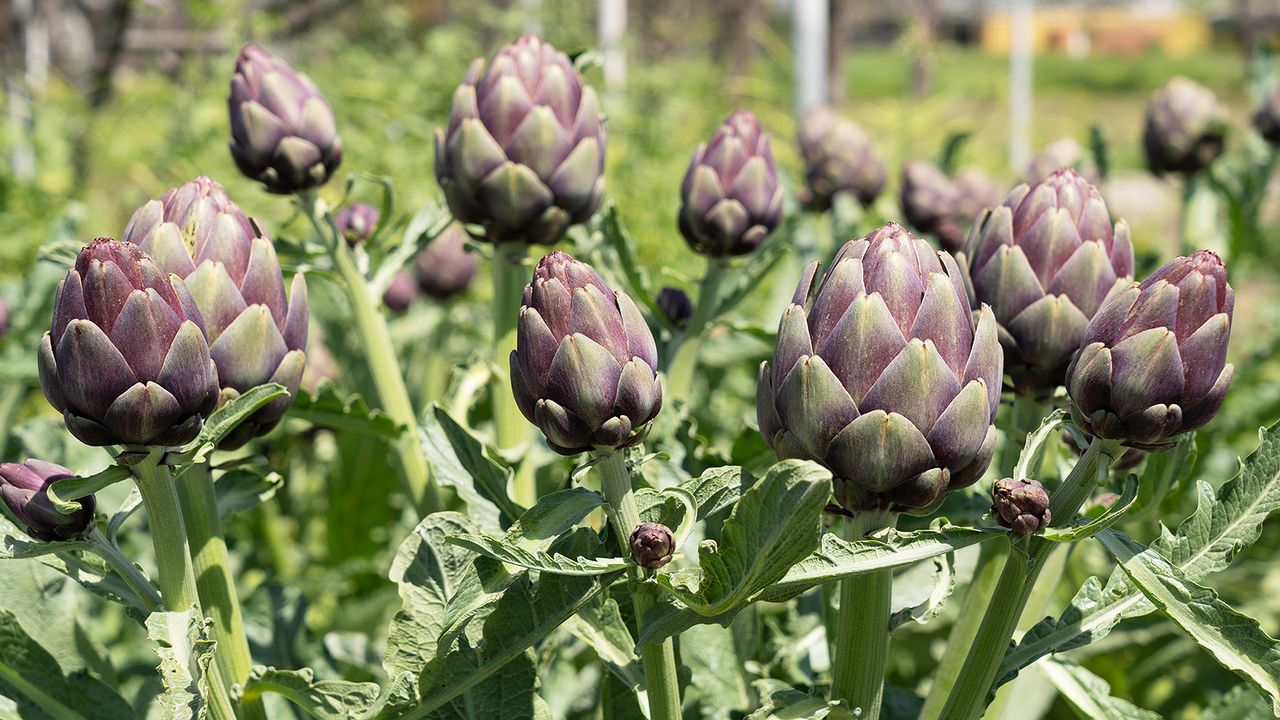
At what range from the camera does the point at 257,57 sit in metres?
0.83

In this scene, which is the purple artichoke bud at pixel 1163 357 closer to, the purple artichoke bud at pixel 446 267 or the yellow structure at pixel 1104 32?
the purple artichoke bud at pixel 446 267

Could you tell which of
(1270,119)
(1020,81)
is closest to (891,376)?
(1270,119)

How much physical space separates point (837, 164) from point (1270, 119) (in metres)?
0.54

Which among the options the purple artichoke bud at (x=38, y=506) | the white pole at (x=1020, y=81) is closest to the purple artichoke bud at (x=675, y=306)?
the purple artichoke bud at (x=38, y=506)

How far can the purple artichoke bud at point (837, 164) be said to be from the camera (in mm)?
1545

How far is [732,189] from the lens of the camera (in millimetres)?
868

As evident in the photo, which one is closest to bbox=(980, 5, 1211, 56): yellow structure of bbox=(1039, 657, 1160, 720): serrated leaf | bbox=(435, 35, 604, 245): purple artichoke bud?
bbox=(435, 35, 604, 245): purple artichoke bud

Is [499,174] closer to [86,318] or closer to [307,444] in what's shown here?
[86,318]

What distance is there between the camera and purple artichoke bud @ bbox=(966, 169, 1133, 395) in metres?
0.65

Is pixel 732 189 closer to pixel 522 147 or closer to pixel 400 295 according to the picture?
pixel 522 147

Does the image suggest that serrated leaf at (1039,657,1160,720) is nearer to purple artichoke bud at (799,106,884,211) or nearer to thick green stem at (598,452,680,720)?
thick green stem at (598,452,680,720)

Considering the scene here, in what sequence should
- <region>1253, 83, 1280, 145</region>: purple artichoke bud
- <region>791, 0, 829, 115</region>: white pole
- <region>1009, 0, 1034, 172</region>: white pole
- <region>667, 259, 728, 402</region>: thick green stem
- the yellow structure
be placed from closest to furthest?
<region>667, 259, 728, 402</region>: thick green stem < <region>1253, 83, 1280, 145</region>: purple artichoke bud < <region>791, 0, 829, 115</region>: white pole < <region>1009, 0, 1034, 172</region>: white pole < the yellow structure

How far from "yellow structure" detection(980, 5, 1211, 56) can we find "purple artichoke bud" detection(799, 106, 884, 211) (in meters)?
18.3

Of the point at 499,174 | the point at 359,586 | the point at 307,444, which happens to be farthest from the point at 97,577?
the point at 307,444
